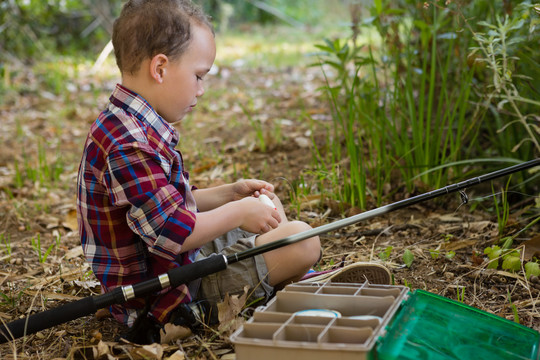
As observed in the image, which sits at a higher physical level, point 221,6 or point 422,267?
point 221,6

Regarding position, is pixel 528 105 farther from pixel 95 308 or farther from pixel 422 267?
pixel 95 308

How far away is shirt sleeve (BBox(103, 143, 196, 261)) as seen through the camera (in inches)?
64.2

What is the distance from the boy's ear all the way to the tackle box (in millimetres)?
738

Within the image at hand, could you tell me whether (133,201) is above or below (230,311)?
above

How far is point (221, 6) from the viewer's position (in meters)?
10.9

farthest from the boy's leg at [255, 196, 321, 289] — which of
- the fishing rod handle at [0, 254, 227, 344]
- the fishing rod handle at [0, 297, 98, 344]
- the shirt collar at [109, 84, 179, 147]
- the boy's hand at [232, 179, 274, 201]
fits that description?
the fishing rod handle at [0, 297, 98, 344]

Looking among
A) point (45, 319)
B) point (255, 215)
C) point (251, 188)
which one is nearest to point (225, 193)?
point (251, 188)

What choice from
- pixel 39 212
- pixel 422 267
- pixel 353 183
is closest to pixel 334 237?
pixel 353 183

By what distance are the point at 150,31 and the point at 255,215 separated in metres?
0.63

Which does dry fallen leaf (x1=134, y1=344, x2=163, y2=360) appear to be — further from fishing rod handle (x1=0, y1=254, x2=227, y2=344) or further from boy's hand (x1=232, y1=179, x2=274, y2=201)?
boy's hand (x1=232, y1=179, x2=274, y2=201)

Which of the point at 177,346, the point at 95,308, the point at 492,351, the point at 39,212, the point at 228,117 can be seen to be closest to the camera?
the point at 492,351

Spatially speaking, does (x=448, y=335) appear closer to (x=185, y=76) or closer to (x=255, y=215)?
(x=255, y=215)

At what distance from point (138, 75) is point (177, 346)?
817 millimetres

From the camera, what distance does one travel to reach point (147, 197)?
63.9 inches
